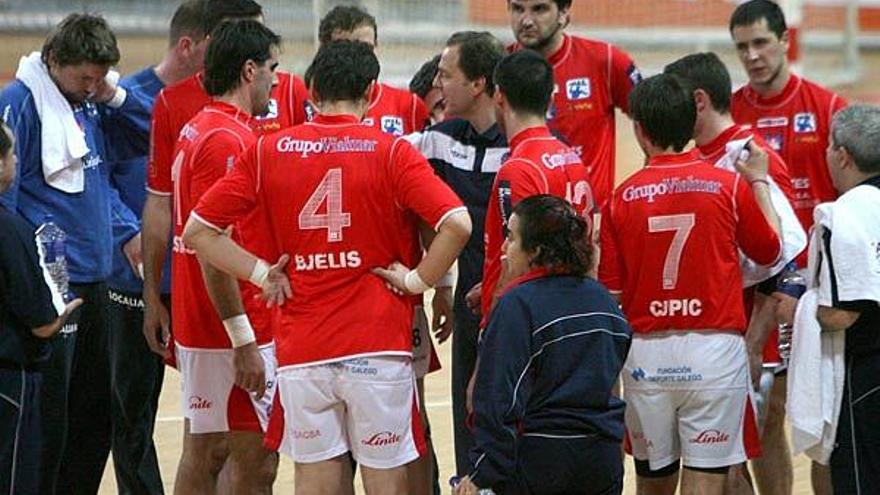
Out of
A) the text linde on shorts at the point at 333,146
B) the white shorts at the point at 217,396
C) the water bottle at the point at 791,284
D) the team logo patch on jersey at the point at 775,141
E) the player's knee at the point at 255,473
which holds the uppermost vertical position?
the text linde on shorts at the point at 333,146

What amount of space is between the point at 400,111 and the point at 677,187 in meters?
2.20

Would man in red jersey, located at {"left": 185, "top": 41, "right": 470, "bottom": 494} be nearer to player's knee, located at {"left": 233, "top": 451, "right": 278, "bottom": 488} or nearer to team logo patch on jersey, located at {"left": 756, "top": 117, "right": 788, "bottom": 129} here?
player's knee, located at {"left": 233, "top": 451, "right": 278, "bottom": 488}

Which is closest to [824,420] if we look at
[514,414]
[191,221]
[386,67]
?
[514,414]

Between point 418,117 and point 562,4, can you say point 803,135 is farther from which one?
point 418,117

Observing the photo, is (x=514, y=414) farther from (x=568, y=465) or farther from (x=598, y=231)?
(x=598, y=231)

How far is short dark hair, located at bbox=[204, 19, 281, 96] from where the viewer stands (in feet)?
22.5

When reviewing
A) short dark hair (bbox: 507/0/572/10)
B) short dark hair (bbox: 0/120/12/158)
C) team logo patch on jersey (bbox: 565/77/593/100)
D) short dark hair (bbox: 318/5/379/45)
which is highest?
short dark hair (bbox: 507/0/572/10)

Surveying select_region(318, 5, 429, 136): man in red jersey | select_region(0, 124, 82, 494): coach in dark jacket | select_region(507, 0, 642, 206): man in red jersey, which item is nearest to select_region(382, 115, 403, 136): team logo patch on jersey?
select_region(318, 5, 429, 136): man in red jersey

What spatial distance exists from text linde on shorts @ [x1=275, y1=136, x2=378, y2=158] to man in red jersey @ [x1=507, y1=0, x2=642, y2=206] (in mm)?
2175

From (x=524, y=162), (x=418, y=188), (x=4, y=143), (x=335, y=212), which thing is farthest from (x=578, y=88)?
(x=4, y=143)

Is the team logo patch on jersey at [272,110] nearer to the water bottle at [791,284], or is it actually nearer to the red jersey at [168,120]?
the red jersey at [168,120]

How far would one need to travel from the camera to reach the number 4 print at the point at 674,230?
6504 millimetres

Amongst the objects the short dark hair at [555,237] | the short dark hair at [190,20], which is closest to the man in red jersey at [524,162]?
the short dark hair at [555,237]

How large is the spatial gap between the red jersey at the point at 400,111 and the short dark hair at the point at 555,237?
100 inches
